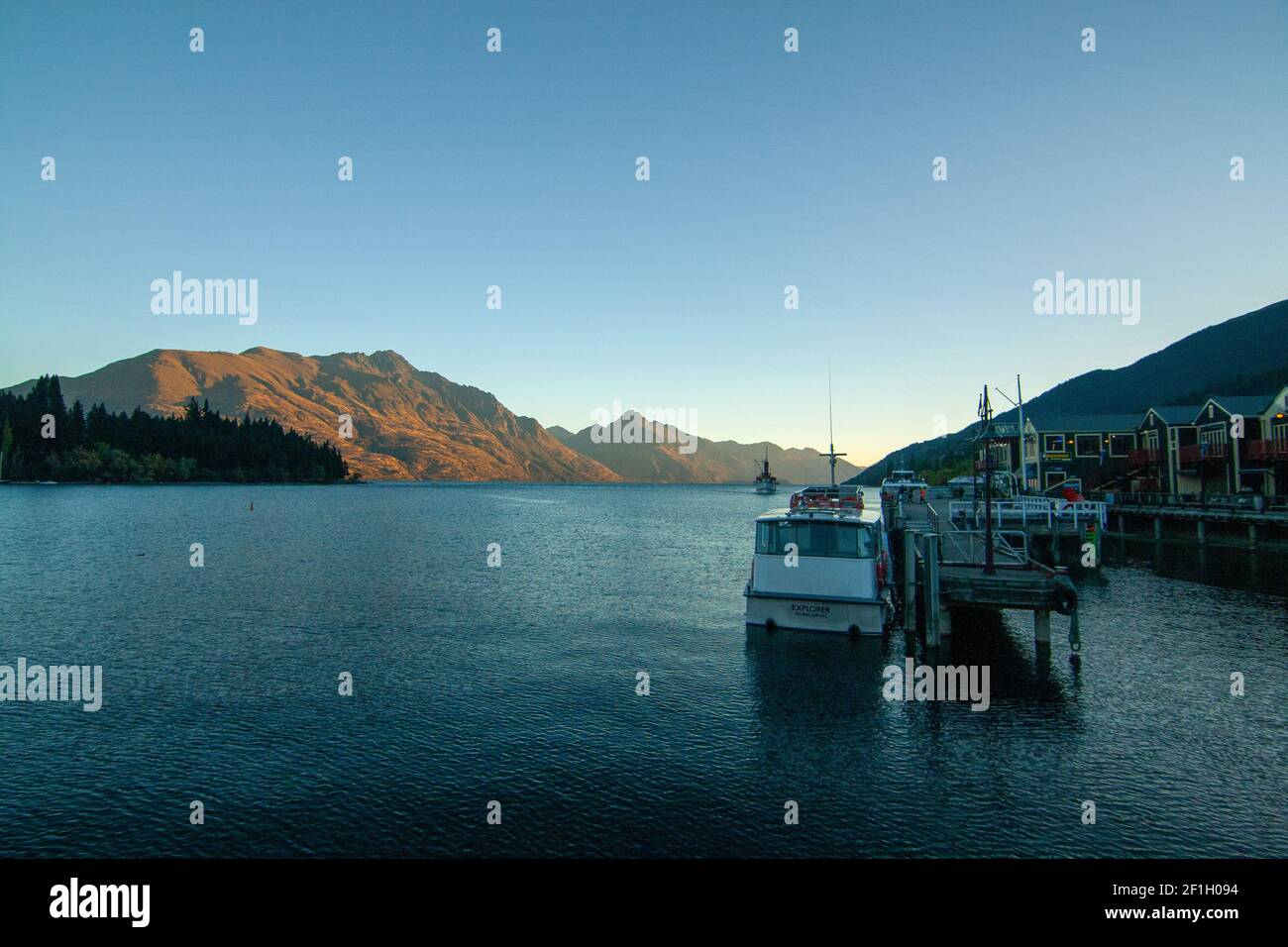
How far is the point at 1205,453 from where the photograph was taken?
6650cm

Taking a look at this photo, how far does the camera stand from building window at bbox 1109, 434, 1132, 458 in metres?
84.4

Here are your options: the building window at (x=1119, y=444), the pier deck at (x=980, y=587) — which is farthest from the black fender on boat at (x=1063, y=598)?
the building window at (x=1119, y=444)

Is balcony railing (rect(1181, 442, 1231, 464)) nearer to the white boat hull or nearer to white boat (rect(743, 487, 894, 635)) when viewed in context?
white boat (rect(743, 487, 894, 635))

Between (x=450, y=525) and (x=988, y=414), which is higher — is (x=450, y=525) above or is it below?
below

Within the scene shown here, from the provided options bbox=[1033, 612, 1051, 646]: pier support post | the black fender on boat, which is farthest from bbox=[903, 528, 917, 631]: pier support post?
the black fender on boat

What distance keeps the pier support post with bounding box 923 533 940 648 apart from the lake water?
120 centimetres

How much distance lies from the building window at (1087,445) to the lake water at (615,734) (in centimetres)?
5403

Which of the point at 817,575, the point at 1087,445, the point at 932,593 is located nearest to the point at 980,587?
the point at 932,593

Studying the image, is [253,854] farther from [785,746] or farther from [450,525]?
[450,525]

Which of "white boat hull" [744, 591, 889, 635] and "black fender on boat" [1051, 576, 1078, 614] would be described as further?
"white boat hull" [744, 591, 889, 635]

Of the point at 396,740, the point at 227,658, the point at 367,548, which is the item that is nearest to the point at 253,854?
the point at 396,740

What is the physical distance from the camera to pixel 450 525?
97125mm
